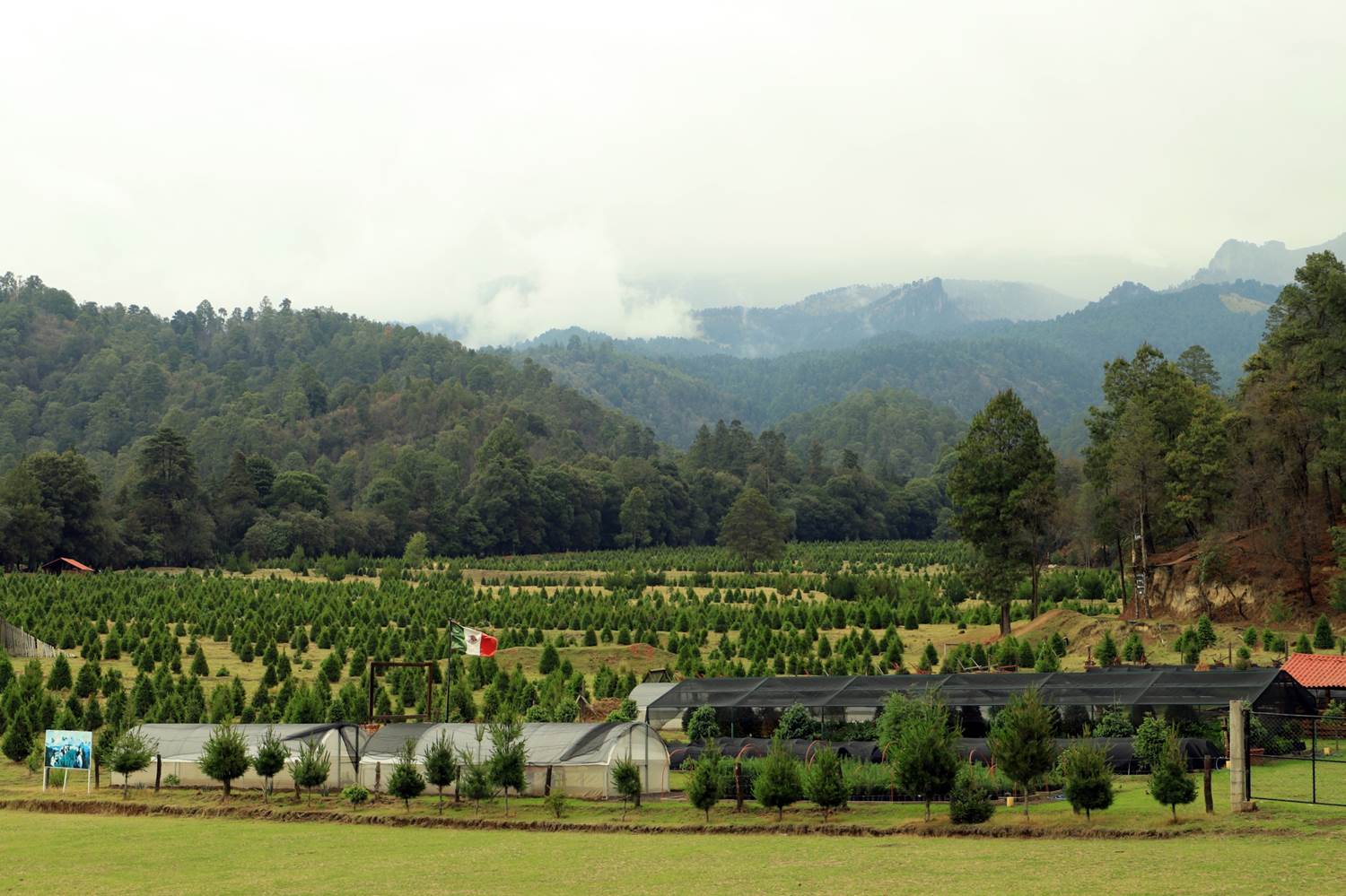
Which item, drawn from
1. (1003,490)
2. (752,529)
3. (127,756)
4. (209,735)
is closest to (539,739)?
(209,735)

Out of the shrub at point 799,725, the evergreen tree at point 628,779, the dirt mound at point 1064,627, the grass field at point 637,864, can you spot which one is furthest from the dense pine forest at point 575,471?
the grass field at point 637,864

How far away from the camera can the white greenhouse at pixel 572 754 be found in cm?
2778

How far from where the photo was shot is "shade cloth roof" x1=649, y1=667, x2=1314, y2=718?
30.4 meters

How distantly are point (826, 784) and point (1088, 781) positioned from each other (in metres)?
4.59

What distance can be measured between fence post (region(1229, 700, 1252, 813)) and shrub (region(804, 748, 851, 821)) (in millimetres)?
A: 6569

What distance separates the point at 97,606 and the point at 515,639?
20.8 metres

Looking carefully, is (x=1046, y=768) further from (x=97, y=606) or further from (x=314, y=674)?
(x=97, y=606)

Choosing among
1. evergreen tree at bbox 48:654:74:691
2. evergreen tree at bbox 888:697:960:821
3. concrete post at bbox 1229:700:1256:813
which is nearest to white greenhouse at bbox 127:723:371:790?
evergreen tree at bbox 888:697:960:821

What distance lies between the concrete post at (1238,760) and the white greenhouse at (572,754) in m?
11.2

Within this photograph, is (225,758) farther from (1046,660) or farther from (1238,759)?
(1046,660)

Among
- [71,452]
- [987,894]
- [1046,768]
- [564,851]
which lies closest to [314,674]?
[564,851]

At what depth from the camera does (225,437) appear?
15100cm

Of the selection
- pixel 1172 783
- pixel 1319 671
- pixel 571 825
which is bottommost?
pixel 571 825

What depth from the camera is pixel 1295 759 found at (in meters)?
26.5
